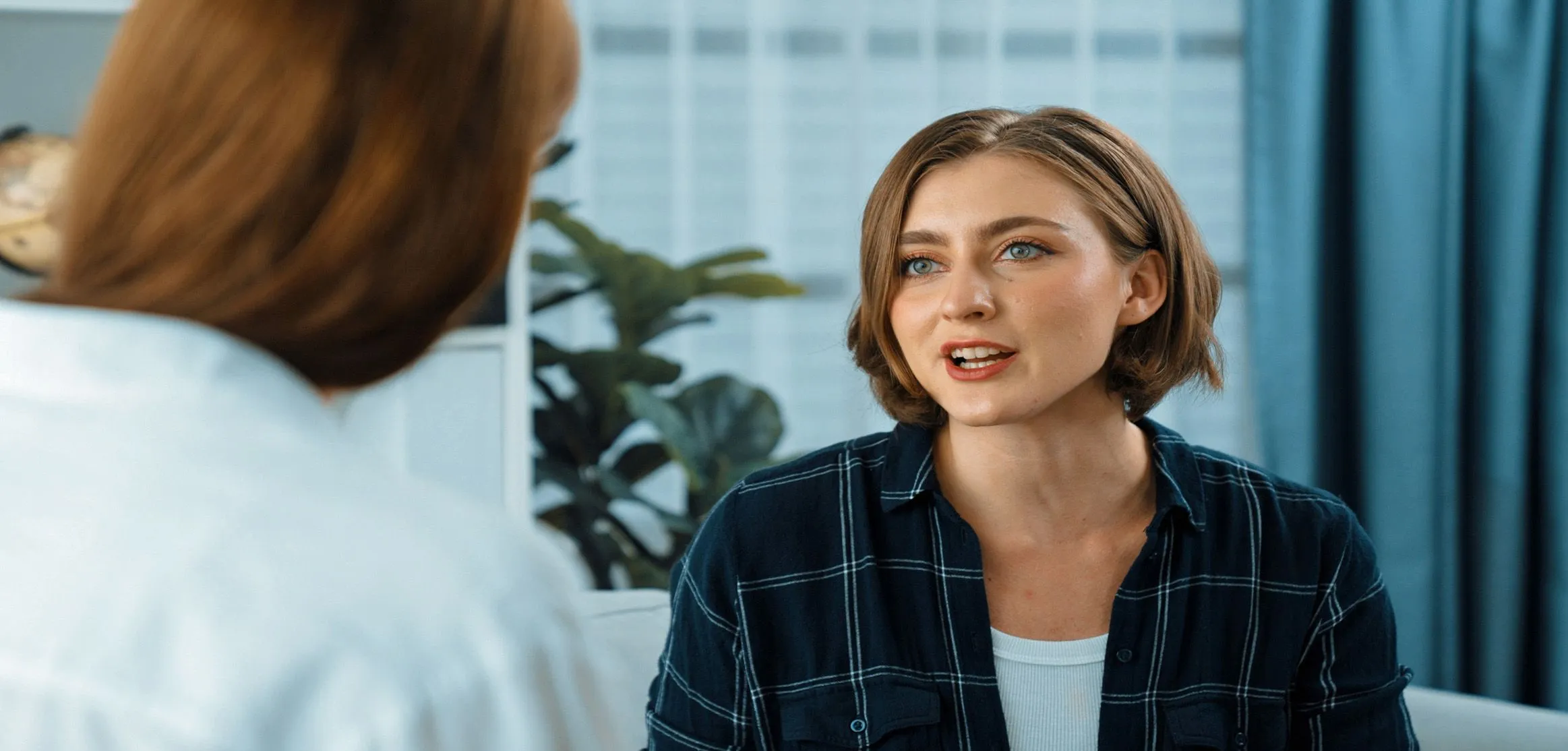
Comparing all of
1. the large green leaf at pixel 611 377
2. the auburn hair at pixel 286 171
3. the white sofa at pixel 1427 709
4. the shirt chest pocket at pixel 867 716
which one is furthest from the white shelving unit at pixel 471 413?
the auburn hair at pixel 286 171

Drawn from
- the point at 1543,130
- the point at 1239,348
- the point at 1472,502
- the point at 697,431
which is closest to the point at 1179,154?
the point at 1239,348

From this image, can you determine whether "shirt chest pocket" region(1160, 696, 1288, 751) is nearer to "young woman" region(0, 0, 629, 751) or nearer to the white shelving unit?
"young woman" region(0, 0, 629, 751)

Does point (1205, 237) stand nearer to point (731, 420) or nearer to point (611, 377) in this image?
point (731, 420)

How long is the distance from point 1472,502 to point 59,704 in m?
2.93

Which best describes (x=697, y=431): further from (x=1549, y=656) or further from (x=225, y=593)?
(x=225, y=593)

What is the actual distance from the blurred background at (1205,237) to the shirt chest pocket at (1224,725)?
1.35 m

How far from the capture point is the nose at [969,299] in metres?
1.38

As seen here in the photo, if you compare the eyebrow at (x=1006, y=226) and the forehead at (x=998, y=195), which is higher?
the forehead at (x=998, y=195)

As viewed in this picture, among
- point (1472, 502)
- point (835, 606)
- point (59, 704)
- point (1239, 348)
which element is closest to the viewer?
point (59, 704)

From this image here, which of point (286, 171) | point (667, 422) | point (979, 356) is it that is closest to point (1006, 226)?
point (979, 356)

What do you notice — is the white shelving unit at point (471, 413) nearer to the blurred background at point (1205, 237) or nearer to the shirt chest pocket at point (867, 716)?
the blurred background at point (1205, 237)

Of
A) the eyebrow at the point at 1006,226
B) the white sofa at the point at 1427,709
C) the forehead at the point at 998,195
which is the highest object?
the forehead at the point at 998,195

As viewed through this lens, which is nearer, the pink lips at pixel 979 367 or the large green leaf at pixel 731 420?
the pink lips at pixel 979 367

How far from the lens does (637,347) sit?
2703 mm
